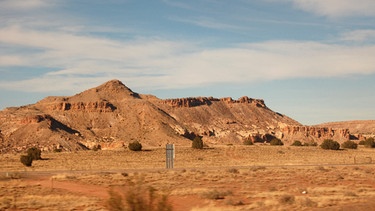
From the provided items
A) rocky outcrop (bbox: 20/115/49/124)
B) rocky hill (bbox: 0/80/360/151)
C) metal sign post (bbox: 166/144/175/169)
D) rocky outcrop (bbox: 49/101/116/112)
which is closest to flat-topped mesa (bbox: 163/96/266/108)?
rocky hill (bbox: 0/80/360/151)

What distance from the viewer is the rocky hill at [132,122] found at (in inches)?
4104

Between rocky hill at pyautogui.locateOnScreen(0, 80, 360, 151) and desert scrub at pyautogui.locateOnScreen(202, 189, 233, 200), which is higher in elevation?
rocky hill at pyautogui.locateOnScreen(0, 80, 360, 151)

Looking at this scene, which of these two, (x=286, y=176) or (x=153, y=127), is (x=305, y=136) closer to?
(x=153, y=127)

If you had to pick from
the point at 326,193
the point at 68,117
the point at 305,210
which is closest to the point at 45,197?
the point at 305,210

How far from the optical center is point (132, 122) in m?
123

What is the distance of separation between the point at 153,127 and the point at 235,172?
82.3m

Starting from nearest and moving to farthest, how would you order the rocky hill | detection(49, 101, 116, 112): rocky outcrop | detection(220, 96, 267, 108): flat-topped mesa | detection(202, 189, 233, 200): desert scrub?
detection(202, 189, 233, 200): desert scrub, the rocky hill, detection(49, 101, 116, 112): rocky outcrop, detection(220, 96, 267, 108): flat-topped mesa

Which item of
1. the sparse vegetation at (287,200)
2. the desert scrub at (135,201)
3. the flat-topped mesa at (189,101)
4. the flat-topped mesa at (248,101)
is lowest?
the sparse vegetation at (287,200)

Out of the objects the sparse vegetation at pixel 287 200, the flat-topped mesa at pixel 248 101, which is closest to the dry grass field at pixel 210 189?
the sparse vegetation at pixel 287 200

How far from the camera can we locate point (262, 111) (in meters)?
162

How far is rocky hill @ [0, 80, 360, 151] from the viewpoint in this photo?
104 m

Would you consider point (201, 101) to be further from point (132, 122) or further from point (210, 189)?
point (210, 189)

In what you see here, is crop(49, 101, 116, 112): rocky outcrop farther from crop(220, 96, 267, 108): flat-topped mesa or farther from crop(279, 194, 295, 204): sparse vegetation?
crop(279, 194, 295, 204): sparse vegetation

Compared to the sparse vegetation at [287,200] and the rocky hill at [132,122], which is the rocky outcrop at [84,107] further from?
the sparse vegetation at [287,200]
